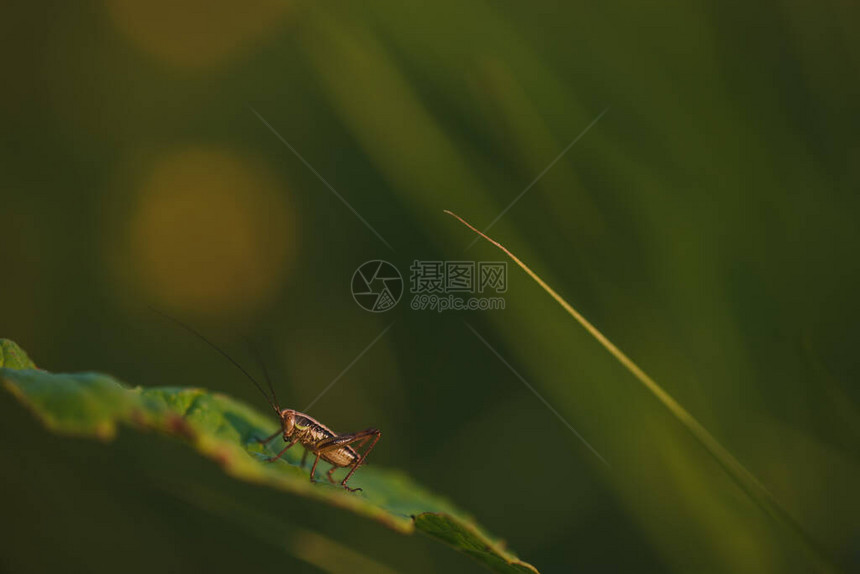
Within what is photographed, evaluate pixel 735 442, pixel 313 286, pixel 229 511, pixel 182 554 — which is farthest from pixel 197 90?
pixel 735 442

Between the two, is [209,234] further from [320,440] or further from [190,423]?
[190,423]

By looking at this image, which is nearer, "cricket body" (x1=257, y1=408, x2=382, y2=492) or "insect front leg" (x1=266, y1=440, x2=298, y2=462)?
"insect front leg" (x1=266, y1=440, x2=298, y2=462)

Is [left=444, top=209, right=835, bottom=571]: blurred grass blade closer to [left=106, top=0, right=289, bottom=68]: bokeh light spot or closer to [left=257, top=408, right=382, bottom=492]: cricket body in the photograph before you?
[left=257, top=408, right=382, bottom=492]: cricket body

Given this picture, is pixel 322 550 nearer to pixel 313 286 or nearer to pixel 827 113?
pixel 827 113

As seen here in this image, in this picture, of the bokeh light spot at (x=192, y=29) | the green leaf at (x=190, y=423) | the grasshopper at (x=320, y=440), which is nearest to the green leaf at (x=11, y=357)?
the green leaf at (x=190, y=423)

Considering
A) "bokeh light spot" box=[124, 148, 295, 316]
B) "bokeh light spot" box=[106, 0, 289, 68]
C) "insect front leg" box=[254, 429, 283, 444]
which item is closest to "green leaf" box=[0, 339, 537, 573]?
"insect front leg" box=[254, 429, 283, 444]

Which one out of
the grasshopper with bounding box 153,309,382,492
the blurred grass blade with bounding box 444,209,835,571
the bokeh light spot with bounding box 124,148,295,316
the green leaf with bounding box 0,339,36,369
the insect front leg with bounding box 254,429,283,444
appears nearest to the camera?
the blurred grass blade with bounding box 444,209,835,571
